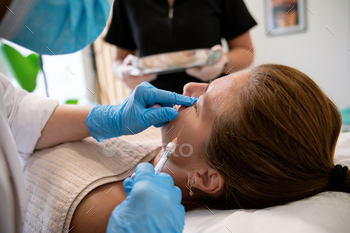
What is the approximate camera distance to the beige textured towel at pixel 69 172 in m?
0.79

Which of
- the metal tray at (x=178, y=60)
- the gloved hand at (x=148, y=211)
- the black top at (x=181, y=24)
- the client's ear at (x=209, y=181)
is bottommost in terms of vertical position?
the client's ear at (x=209, y=181)

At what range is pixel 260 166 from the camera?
2.37 feet

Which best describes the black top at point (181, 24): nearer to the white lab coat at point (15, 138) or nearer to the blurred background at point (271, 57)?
the blurred background at point (271, 57)

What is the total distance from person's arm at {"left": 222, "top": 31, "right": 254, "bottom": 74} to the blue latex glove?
0.63 metres

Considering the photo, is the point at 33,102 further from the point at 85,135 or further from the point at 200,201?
the point at 200,201

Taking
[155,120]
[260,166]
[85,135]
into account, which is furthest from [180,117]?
[85,135]

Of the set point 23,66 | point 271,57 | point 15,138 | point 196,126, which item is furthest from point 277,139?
point 23,66

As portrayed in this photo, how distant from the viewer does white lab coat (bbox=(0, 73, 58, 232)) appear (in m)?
0.67

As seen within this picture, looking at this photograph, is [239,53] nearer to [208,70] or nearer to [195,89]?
[208,70]

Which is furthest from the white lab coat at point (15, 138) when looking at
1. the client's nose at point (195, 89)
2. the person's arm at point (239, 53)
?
the person's arm at point (239, 53)

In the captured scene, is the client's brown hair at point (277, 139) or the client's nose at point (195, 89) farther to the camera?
the client's nose at point (195, 89)

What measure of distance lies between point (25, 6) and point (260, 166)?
929 mm

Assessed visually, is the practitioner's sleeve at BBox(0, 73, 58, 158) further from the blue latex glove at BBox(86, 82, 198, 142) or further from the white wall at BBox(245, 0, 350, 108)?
the white wall at BBox(245, 0, 350, 108)

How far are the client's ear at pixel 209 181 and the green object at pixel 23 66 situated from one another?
80.1 inches
